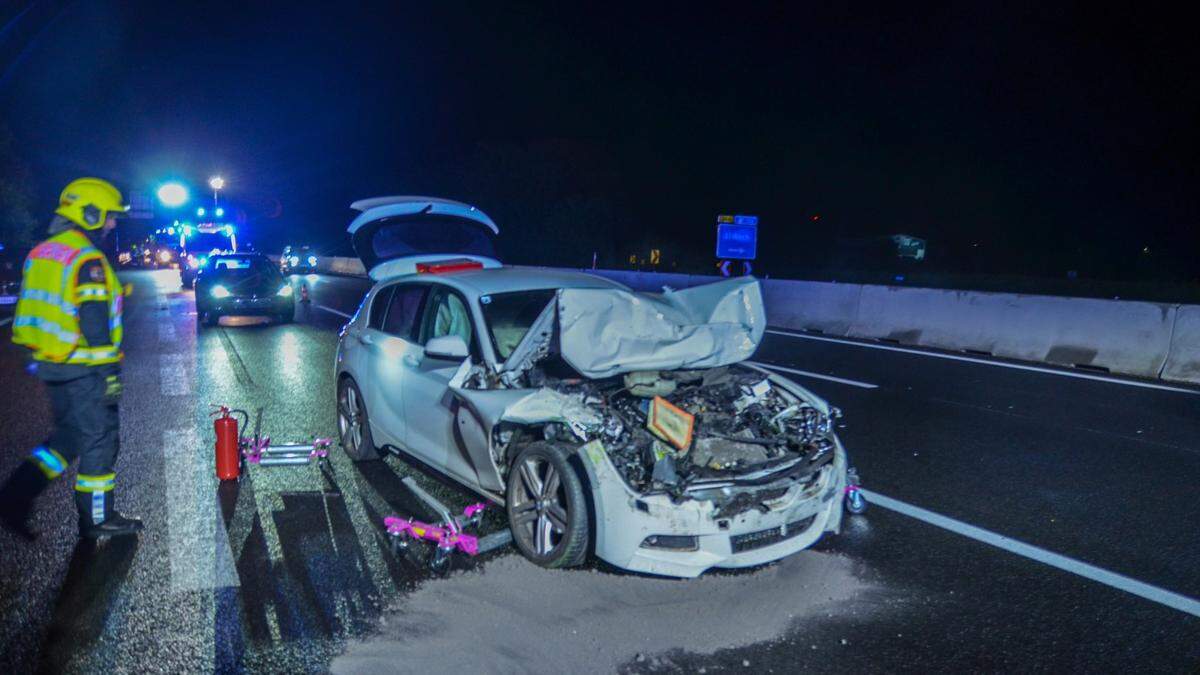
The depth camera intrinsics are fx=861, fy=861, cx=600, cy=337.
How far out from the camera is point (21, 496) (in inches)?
228

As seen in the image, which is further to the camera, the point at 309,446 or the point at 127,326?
the point at 127,326

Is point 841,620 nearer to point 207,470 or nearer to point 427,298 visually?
point 427,298

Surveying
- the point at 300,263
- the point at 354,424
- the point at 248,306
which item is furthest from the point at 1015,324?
the point at 300,263

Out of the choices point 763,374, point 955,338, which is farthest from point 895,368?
point 763,374

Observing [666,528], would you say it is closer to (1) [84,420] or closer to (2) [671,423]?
(2) [671,423]

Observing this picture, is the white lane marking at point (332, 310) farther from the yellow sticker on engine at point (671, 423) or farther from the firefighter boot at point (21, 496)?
the yellow sticker on engine at point (671, 423)

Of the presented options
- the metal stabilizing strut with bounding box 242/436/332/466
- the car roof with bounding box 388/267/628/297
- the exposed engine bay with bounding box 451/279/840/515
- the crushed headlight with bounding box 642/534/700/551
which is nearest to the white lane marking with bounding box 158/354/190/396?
the metal stabilizing strut with bounding box 242/436/332/466

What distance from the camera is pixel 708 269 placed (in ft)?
139

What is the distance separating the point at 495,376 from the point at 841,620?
2.31 meters

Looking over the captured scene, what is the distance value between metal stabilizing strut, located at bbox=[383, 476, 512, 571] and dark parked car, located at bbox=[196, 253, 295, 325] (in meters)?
13.5

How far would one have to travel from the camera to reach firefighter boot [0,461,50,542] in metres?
5.22

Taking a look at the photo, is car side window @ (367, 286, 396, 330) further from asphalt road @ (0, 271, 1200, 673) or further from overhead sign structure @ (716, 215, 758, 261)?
overhead sign structure @ (716, 215, 758, 261)

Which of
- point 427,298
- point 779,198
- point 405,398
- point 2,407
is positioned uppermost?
point 779,198

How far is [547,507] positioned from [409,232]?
691 cm
